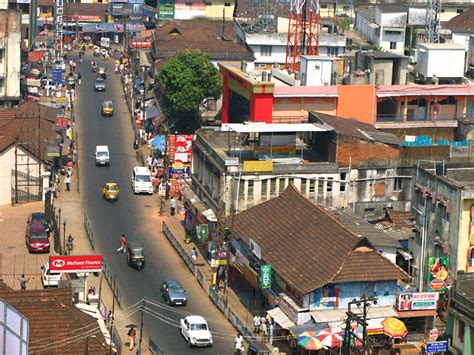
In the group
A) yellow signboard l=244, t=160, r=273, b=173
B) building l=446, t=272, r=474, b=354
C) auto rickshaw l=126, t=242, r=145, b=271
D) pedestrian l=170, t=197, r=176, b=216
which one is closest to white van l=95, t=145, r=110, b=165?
pedestrian l=170, t=197, r=176, b=216

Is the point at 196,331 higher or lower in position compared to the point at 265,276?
lower

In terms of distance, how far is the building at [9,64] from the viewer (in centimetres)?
14175

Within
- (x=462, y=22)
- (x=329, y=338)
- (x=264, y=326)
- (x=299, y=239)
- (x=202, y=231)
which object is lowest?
(x=264, y=326)

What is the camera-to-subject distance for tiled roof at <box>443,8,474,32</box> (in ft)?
546

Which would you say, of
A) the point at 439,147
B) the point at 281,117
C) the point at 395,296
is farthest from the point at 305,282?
the point at 281,117

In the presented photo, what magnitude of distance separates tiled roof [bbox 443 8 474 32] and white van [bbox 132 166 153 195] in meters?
63.5

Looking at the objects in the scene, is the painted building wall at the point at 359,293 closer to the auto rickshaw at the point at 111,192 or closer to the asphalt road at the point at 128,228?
the asphalt road at the point at 128,228

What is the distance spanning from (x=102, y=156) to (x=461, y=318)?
56.4m

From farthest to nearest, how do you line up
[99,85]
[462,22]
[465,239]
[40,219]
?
[462,22] → [99,85] → [40,219] → [465,239]

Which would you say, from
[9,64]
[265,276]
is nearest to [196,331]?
[265,276]

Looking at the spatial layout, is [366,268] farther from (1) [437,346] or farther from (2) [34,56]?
(2) [34,56]

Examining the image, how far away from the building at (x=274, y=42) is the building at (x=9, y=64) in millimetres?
26527

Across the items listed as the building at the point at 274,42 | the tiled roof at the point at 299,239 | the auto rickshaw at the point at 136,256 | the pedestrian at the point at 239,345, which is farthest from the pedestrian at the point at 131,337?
the building at the point at 274,42

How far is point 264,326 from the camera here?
82312mm
